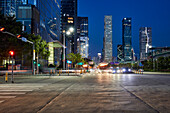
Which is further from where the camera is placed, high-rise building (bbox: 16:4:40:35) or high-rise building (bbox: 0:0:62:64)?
high-rise building (bbox: 0:0:62:64)

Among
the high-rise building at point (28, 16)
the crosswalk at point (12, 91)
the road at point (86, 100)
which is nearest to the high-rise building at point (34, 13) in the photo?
the high-rise building at point (28, 16)

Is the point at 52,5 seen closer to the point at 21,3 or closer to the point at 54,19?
the point at 54,19

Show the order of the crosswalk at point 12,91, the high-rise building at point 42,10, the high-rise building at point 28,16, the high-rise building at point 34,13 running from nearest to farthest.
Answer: the crosswalk at point 12,91, the high-rise building at point 28,16, the high-rise building at point 34,13, the high-rise building at point 42,10

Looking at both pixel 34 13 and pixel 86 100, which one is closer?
pixel 86 100

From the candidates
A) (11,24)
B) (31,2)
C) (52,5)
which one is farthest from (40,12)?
(11,24)

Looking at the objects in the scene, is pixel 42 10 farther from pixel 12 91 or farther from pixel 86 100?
pixel 86 100

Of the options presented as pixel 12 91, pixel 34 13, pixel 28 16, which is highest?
pixel 34 13

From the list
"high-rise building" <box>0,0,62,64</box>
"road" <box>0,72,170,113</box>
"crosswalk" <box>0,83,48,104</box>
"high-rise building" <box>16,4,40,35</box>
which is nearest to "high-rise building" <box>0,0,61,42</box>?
"high-rise building" <box>0,0,62,64</box>

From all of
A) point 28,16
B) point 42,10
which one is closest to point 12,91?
point 28,16

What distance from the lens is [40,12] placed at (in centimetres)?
7181

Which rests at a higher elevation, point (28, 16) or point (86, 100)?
point (28, 16)

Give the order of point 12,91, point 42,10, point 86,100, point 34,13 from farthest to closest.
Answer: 1. point 42,10
2. point 34,13
3. point 12,91
4. point 86,100

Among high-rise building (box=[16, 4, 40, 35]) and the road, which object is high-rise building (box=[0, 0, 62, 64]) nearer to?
high-rise building (box=[16, 4, 40, 35])

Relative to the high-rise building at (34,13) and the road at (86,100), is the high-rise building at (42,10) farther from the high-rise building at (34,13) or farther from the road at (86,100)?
the road at (86,100)
